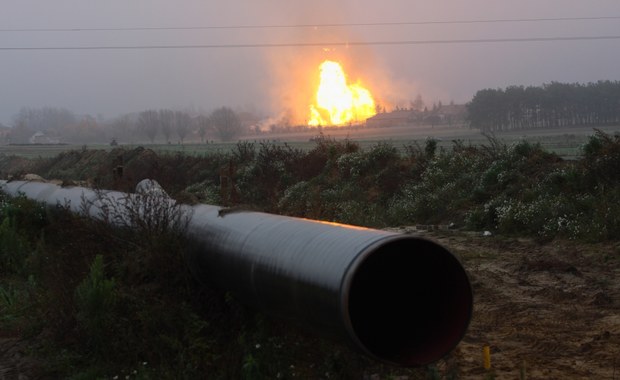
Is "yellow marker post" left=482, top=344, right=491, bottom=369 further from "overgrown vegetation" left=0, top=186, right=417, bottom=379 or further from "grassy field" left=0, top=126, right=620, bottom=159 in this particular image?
"grassy field" left=0, top=126, right=620, bottom=159

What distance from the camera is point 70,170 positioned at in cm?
4144

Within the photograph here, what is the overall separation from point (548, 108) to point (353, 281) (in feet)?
305

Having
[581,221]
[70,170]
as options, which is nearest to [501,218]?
[581,221]

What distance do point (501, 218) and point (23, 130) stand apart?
206m

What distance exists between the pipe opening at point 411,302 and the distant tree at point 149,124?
476ft

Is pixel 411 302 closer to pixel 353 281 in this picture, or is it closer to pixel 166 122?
pixel 353 281

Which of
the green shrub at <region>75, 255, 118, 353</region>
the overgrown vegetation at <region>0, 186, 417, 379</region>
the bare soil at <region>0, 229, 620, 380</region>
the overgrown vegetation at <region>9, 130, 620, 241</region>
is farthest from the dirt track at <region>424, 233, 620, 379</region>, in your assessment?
the green shrub at <region>75, 255, 118, 353</region>

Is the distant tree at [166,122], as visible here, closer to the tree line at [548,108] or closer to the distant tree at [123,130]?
the distant tree at [123,130]

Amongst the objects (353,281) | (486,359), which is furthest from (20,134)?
(353,281)

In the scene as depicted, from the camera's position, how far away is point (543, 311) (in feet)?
27.2

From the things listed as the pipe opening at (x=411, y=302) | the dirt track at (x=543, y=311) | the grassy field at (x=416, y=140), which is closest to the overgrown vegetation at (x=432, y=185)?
the dirt track at (x=543, y=311)

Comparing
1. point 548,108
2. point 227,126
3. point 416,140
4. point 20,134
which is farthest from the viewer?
point 20,134

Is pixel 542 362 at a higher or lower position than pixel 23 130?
lower

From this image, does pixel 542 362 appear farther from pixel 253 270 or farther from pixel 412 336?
pixel 253 270
